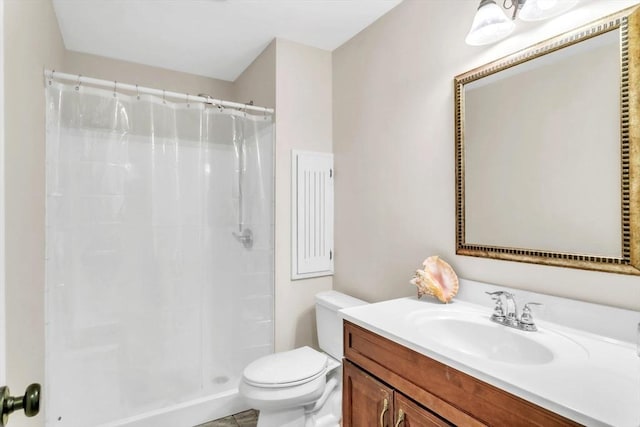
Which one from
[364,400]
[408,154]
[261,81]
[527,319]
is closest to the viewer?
[527,319]

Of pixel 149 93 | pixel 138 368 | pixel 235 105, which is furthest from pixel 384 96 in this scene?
pixel 138 368

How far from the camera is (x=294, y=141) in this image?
2.24m

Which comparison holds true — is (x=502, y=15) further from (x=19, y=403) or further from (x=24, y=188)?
(x=24, y=188)

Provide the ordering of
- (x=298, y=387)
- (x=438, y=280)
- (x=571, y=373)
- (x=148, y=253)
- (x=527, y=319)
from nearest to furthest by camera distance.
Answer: (x=571, y=373) → (x=527, y=319) → (x=438, y=280) → (x=298, y=387) → (x=148, y=253)

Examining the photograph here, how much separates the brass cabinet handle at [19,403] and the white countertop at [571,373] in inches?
36.0

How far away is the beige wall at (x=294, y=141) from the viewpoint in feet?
7.19

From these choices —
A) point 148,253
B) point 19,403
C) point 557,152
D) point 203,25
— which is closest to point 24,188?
point 148,253

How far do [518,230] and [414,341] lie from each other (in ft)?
2.11

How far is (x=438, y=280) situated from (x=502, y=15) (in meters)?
1.07

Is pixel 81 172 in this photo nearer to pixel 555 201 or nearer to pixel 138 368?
pixel 138 368

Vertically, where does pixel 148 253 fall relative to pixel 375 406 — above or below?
above

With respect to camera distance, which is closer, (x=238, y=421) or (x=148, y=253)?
(x=148, y=253)

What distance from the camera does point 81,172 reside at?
1725 millimetres

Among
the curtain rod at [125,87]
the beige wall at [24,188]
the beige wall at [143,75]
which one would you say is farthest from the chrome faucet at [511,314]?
the beige wall at [143,75]
